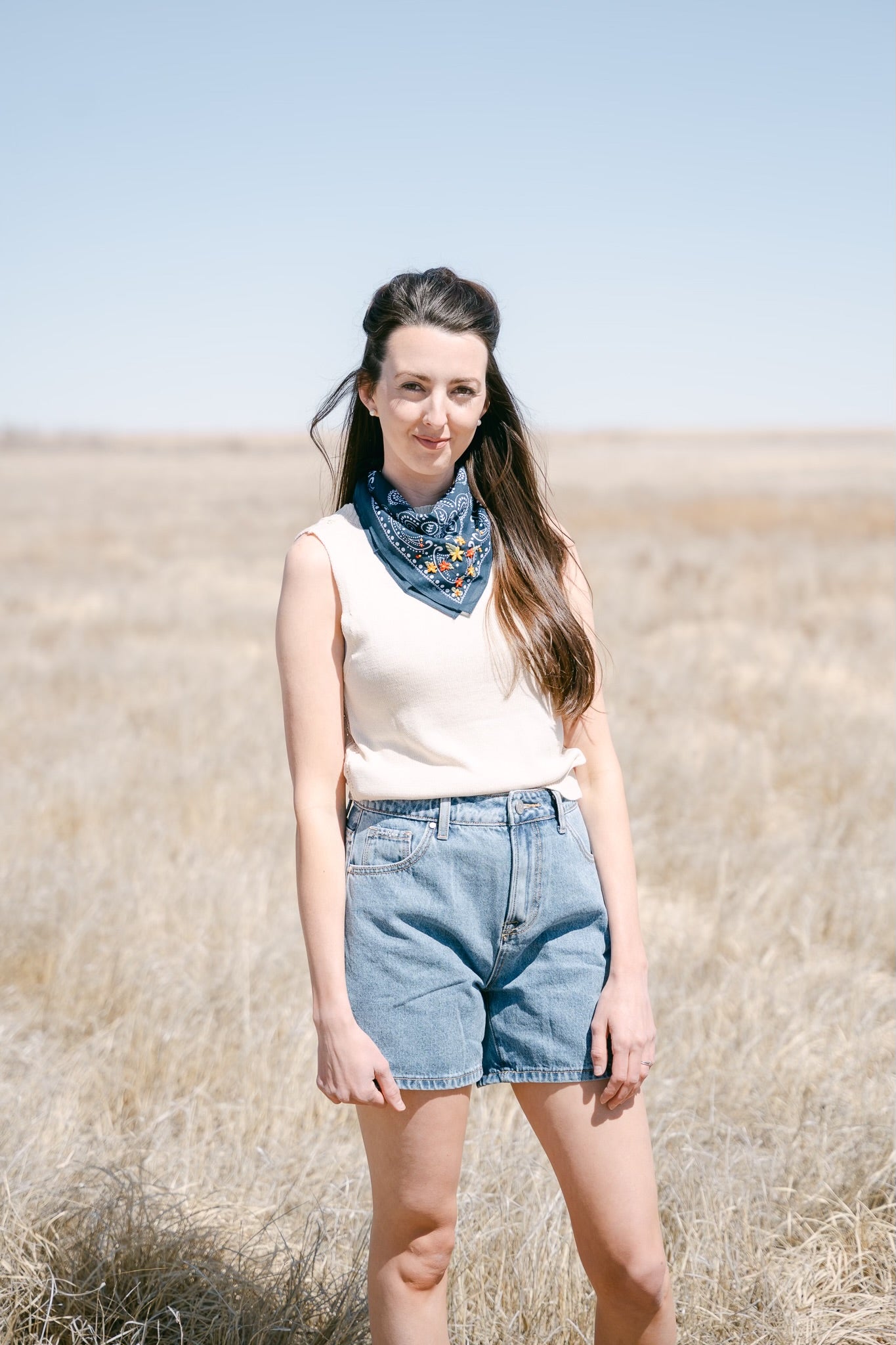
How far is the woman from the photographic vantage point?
1.77m

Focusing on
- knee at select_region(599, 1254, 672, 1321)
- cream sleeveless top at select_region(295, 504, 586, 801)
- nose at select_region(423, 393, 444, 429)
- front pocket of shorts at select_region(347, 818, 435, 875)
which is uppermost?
nose at select_region(423, 393, 444, 429)

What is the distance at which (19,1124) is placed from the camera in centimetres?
293

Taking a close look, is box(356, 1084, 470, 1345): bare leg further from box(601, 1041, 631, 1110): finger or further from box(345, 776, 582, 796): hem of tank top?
box(345, 776, 582, 796): hem of tank top

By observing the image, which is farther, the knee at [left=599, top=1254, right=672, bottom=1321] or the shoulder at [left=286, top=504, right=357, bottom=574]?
the shoulder at [left=286, top=504, right=357, bottom=574]

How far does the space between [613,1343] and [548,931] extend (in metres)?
0.70

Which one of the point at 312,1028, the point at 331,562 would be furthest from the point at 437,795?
the point at 312,1028

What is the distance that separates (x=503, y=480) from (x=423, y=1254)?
54.4 inches

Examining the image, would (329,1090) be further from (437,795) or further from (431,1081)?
(437,795)

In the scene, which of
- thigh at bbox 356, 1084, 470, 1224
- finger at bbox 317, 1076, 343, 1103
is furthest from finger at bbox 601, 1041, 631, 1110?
finger at bbox 317, 1076, 343, 1103

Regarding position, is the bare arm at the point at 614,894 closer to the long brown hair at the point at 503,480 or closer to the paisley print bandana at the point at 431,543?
the long brown hair at the point at 503,480

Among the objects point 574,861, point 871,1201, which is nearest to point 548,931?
point 574,861

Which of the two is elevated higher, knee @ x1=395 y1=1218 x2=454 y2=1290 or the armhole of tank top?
the armhole of tank top

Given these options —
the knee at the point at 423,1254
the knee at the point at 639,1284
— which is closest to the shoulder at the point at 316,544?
the knee at the point at 423,1254

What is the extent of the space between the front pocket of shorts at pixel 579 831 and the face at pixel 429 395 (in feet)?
2.19
